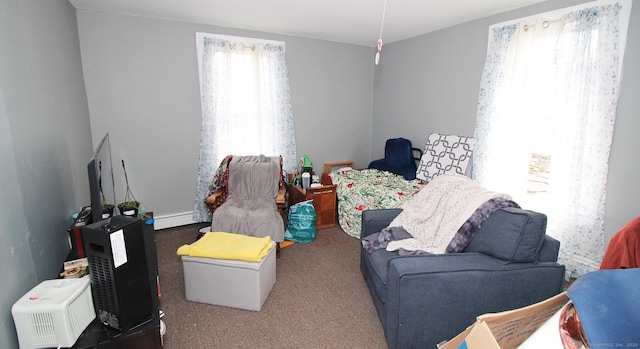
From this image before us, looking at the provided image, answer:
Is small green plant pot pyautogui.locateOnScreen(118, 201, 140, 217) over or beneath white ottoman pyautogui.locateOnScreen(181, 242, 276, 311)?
over

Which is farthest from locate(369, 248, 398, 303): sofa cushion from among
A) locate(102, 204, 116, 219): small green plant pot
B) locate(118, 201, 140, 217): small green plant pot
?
locate(118, 201, 140, 217): small green plant pot

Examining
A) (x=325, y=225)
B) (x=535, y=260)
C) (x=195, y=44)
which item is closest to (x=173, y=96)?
(x=195, y=44)

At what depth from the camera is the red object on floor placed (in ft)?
5.55

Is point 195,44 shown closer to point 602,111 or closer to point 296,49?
point 296,49

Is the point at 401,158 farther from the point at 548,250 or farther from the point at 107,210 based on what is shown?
the point at 107,210

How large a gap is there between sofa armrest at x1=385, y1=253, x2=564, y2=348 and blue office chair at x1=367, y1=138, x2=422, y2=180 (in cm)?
235

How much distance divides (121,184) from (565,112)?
449cm

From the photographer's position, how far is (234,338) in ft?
6.37

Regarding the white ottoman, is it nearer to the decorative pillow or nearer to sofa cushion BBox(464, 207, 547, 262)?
sofa cushion BBox(464, 207, 547, 262)

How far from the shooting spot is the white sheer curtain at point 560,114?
236 cm

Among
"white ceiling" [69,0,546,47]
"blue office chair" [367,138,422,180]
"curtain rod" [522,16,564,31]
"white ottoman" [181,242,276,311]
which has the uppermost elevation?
"white ceiling" [69,0,546,47]

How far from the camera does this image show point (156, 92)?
3430 mm

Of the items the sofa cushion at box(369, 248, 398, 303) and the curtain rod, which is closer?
the sofa cushion at box(369, 248, 398, 303)

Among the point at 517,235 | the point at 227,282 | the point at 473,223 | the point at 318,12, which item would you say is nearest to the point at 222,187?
the point at 227,282
